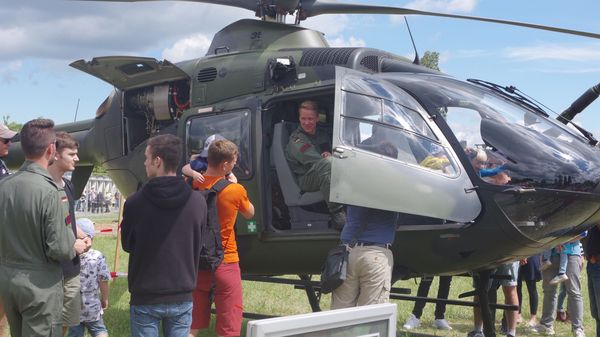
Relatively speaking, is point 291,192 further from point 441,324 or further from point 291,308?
point 291,308

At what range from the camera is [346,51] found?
6.38m

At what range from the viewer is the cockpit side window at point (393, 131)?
5.00 meters

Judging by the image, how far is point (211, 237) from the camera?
4.66 meters

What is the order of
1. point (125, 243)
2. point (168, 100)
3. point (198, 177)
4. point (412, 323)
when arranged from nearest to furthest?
point (125, 243)
point (198, 177)
point (168, 100)
point (412, 323)

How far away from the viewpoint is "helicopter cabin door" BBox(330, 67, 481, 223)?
473cm

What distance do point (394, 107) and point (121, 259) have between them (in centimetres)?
983

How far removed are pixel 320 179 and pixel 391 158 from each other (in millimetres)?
791

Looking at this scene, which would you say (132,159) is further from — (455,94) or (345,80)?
(455,94)

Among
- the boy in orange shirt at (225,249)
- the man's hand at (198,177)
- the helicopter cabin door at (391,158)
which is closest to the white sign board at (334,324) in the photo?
the helicopter cabin door at (391,158)

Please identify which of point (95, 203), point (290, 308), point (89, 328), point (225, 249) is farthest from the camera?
point (95, 203)

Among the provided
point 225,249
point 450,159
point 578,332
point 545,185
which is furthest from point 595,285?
point 225,249

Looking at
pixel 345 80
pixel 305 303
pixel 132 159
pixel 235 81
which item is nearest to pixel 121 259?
pixel 305 303

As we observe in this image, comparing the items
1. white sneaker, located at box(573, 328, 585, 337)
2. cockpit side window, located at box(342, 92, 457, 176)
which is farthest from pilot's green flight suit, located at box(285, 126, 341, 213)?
white sneaker, located at box(573, 328, 585, 337)

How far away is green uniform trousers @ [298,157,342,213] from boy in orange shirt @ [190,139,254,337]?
81 centimetres
